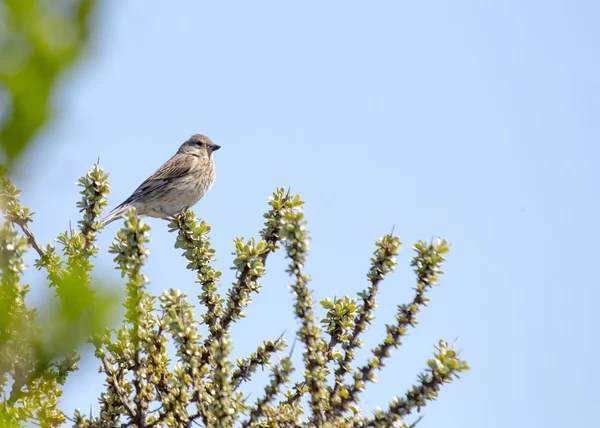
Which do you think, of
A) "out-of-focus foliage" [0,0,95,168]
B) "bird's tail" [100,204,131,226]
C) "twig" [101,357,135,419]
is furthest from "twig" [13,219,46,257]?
"bird's tail" [100,204,131,226]

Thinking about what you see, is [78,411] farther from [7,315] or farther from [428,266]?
[7,315]

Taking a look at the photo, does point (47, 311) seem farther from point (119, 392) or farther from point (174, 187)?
point (174, 187)

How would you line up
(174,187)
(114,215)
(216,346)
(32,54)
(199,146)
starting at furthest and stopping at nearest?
(199,146) < (174,187) < (114,215) < (216,346) < (32,54)

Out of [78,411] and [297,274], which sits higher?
[297,274]

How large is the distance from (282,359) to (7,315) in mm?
2129

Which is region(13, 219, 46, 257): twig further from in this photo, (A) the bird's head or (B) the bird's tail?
Result: (A) the bird's head

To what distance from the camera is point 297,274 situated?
3498mm

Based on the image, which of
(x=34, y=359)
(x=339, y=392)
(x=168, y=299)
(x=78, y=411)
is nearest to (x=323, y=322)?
(x=339, y=392)

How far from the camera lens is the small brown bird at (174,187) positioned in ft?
35.0

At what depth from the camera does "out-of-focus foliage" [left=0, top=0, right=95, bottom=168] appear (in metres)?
1.22

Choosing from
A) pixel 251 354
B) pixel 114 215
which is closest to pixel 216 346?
pixel 251 354

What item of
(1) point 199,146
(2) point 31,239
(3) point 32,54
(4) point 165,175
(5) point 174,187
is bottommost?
(3) point 32,54

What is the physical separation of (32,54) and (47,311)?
1.53 feet

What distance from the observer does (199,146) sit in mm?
12430
